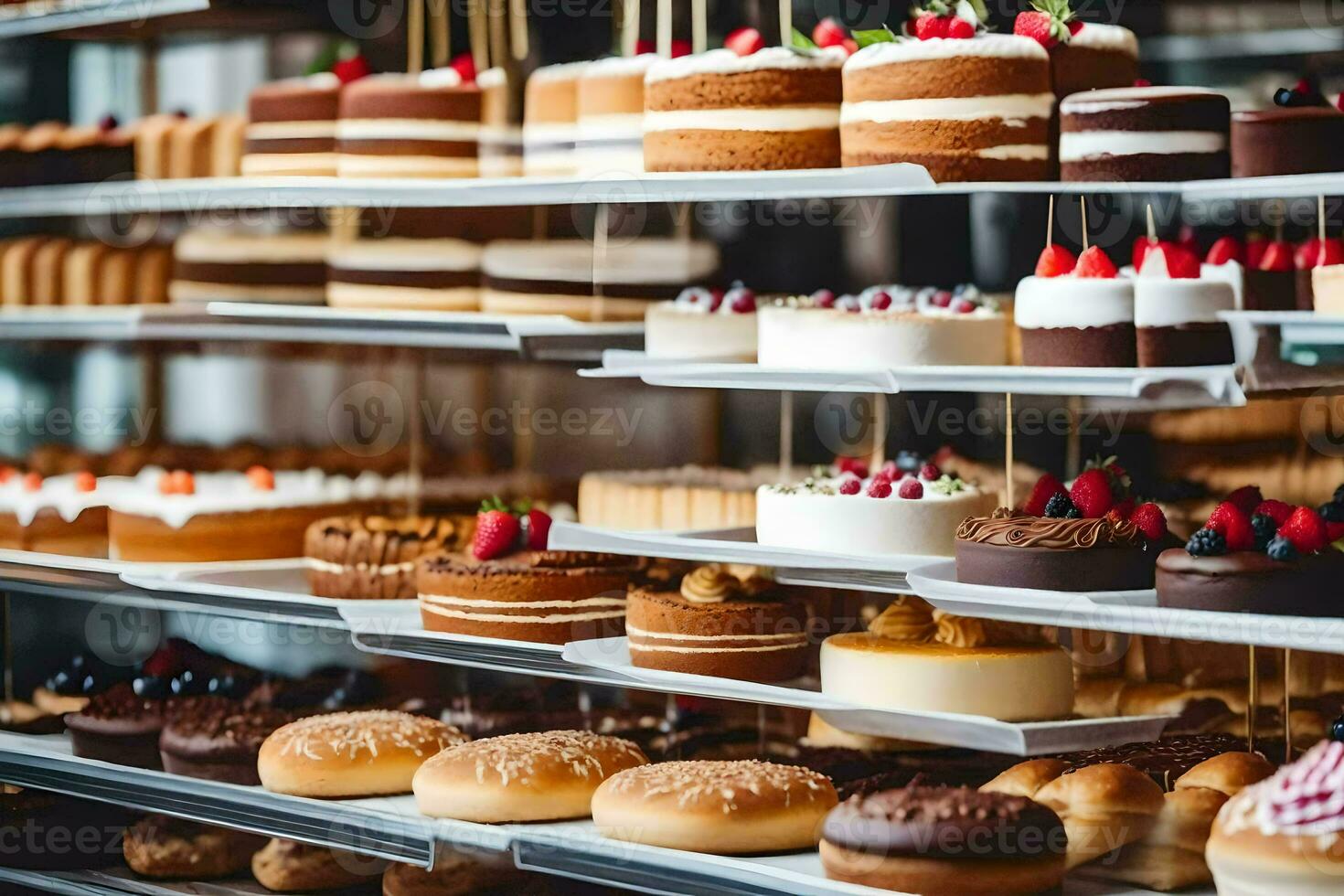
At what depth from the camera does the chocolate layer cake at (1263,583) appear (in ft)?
9.02

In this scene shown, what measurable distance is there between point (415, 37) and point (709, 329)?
1.23 m

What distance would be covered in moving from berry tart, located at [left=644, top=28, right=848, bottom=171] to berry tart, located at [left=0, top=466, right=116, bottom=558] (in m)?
1.78

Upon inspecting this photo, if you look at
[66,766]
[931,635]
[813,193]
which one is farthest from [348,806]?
[813,193]

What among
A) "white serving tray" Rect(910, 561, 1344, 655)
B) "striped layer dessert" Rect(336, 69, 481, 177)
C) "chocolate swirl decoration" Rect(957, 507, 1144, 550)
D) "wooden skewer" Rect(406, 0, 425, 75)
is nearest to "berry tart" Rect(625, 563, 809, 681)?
"white serving tray" Rect(910, 561, 1344, 655)

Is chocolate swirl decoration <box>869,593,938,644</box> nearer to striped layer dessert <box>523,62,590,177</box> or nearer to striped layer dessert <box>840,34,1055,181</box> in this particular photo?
striped layer dessert <box>840,34,1055,181</box>

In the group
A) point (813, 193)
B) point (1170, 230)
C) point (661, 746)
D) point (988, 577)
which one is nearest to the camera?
point (988, 577)

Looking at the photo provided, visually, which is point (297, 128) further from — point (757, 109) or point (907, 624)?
point (907, 624)

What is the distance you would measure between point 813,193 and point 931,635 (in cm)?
81

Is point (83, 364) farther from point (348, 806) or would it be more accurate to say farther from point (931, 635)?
point (931, 635)

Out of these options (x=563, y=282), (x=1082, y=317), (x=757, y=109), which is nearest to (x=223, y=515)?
(x=563, y=282)

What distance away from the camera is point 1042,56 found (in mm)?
3098

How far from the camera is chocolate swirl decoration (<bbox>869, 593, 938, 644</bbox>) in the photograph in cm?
331

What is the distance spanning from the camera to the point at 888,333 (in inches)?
126

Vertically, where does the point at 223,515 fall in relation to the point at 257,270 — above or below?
below
